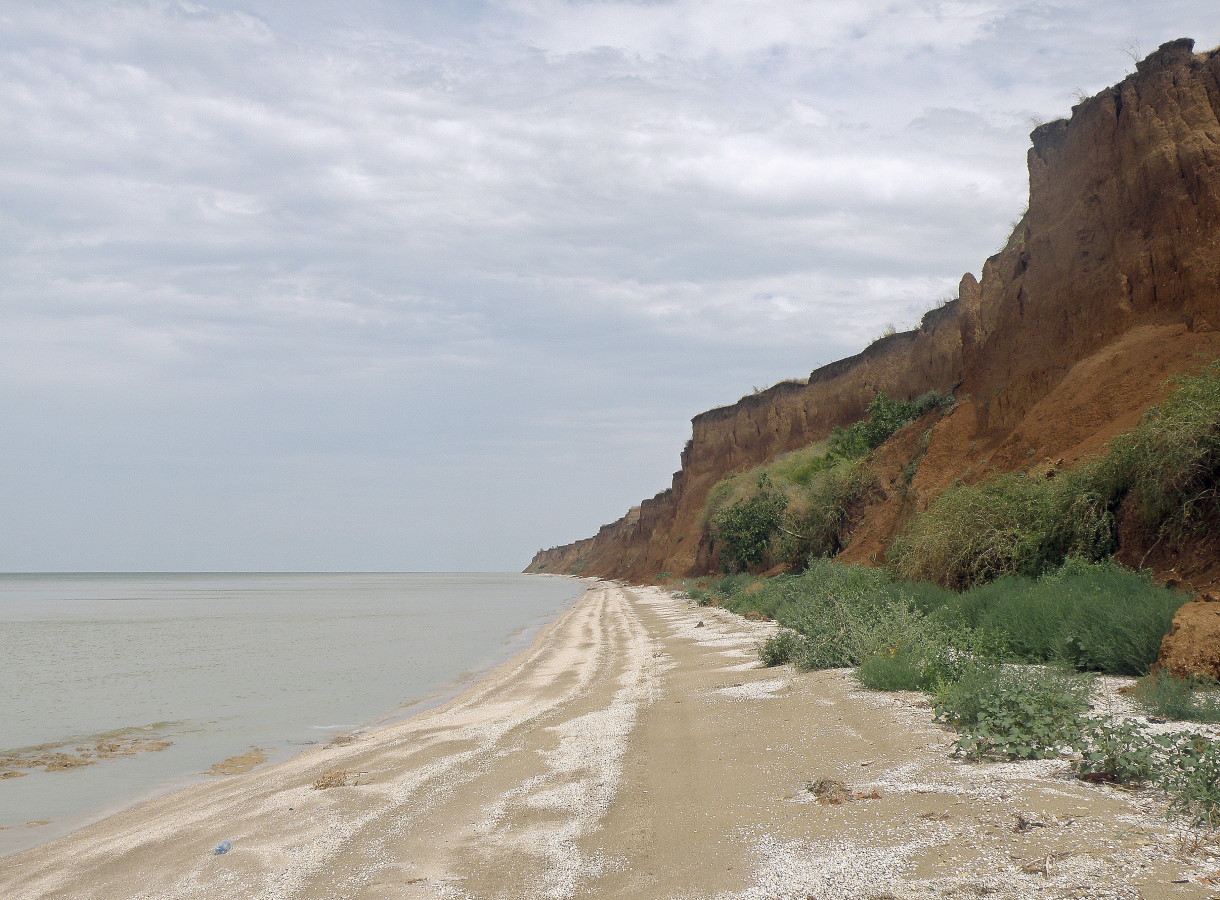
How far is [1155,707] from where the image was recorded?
247 inches

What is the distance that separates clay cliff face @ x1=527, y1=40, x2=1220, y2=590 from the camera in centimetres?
1662

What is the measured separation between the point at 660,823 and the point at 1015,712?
2.62 metres

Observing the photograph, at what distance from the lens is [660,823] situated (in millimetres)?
5164

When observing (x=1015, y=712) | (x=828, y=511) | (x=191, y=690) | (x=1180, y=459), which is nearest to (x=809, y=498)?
(x=828, y=511)

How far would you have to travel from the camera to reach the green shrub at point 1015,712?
5.49 metres

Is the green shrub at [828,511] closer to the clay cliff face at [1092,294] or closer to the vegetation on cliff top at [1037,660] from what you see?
the clay cliff face at [1092,294]

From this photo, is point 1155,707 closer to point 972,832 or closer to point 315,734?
point 972,832

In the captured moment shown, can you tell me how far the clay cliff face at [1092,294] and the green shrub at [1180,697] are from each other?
15.0 feet

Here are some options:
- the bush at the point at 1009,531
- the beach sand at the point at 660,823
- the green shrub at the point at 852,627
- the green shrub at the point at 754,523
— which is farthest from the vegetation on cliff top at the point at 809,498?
the beach sand at the point at 660,823

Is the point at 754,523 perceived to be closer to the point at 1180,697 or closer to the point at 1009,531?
the point at 1009,531

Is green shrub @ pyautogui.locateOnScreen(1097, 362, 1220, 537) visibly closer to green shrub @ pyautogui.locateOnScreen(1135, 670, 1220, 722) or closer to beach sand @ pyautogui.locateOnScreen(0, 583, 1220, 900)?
green shrub @ pyautogui.locateOnScreen(1135, 670, 1220, 722)

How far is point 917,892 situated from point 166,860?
4827 mm

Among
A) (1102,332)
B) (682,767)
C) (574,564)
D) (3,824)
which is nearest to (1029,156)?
(1102,332)

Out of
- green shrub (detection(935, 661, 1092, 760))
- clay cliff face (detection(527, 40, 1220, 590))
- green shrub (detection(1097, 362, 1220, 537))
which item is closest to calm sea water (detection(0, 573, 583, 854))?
green shrub (detection(935, 661, 1092, 760))
